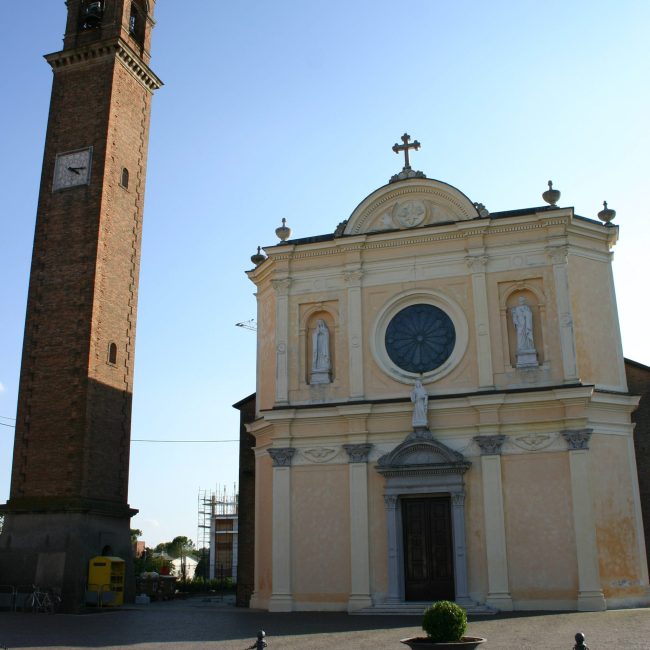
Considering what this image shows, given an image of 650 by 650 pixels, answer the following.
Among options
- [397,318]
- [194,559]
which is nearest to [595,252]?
[397,318]

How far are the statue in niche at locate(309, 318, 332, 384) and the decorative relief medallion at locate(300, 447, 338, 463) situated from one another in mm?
1957

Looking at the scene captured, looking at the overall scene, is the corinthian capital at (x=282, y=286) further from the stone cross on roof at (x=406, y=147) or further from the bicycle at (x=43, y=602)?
the bicycle at (x=43, y=602)

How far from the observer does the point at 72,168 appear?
2692 cm

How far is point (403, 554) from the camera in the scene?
821 inches

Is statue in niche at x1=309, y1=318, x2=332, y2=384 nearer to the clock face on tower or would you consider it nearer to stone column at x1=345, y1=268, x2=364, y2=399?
stone column at x1=345, y1=268, x2=364, y2=399

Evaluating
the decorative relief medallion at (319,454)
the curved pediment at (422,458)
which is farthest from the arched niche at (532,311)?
the decorative relief medallion at (319,454)

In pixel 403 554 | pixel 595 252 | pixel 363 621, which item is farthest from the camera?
pixel 595 252

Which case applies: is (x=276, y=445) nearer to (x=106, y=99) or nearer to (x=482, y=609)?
(x=482, y=609)

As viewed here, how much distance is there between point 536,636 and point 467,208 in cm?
1252

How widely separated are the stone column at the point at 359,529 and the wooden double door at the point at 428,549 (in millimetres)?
1029

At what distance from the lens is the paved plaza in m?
13.5

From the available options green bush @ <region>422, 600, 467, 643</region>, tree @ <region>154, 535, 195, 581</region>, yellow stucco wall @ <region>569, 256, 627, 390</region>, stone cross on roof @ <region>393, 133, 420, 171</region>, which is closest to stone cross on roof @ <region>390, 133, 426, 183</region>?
stone cross on roof @ <region>393, 133, 420, 171</region>

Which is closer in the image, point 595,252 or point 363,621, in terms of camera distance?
point 363,621

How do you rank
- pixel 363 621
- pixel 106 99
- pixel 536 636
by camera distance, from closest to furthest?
pixel 536 636, pixel 363 621, pixel 106 99
